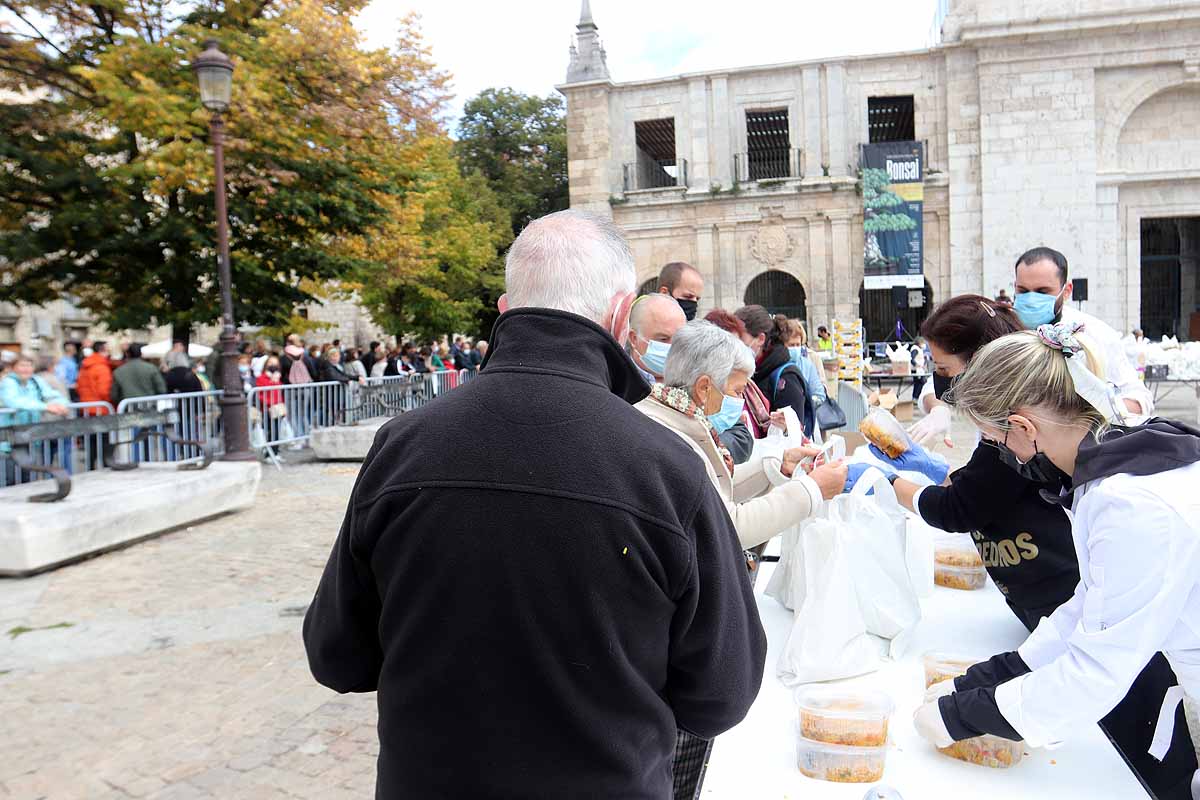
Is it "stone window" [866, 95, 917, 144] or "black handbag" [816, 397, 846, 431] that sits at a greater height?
"stone window" [866, 95, 917, 144]

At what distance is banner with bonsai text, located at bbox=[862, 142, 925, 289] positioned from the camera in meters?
26.9

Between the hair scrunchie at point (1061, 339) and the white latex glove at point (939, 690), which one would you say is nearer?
→ the hair scrunchie at point (1061, 339)

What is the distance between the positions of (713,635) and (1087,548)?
0.90 metres

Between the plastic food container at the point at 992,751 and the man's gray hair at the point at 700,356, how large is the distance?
1398 millimetres

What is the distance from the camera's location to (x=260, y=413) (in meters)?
12.9

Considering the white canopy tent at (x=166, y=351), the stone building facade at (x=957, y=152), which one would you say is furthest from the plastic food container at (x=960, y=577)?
the stone building facade at (x=957, y=152)

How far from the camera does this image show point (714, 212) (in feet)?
95.1

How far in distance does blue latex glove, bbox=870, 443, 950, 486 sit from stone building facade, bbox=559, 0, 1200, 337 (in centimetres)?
2594

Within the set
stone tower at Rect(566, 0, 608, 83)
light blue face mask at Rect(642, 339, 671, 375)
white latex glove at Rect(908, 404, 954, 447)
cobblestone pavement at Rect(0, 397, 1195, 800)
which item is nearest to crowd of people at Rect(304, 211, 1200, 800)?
white latex glove at Rect(908, 404, 954, 447)

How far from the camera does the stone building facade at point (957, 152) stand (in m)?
25.2

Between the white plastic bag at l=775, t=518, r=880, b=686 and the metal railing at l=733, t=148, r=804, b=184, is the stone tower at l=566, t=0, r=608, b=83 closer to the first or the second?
the metal railing at l=733, t=148, r=804, b=184

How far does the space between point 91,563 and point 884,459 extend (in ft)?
22.3

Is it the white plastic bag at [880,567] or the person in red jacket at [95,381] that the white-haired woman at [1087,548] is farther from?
the person in red jacket at [95,381]

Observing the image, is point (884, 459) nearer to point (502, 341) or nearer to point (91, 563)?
point (502, 341)
